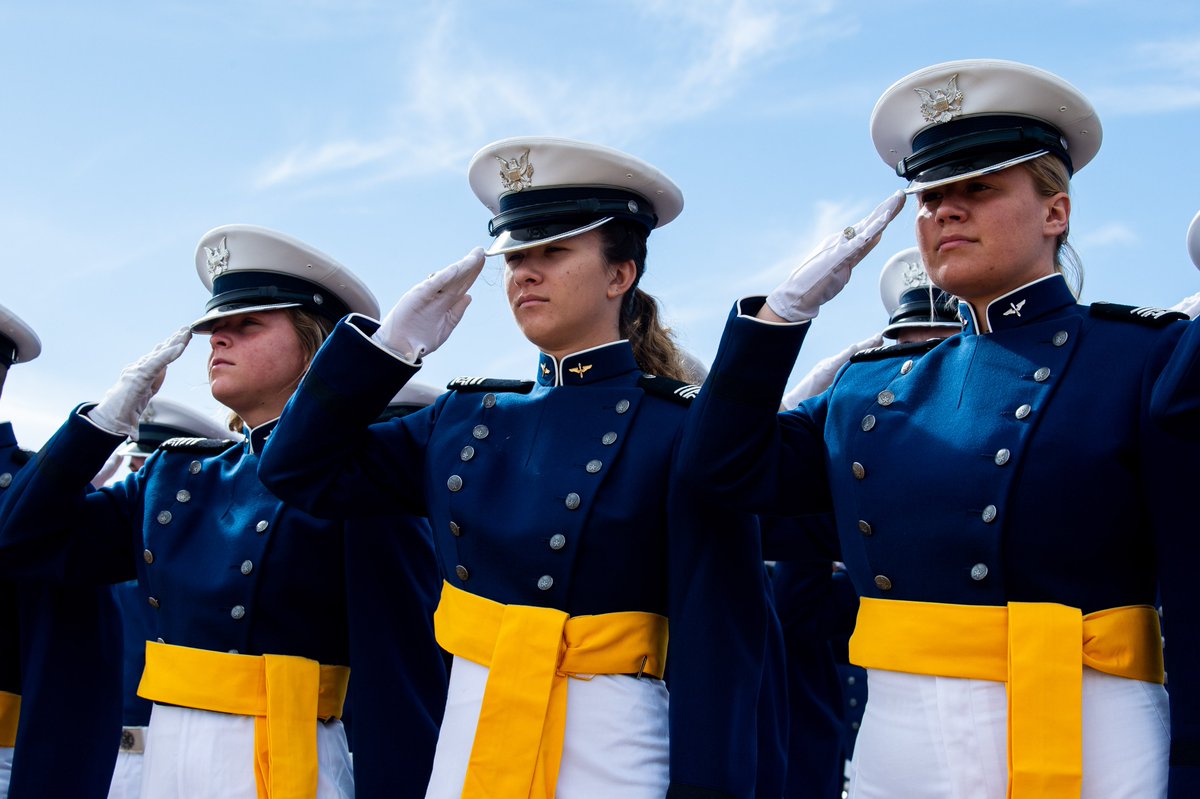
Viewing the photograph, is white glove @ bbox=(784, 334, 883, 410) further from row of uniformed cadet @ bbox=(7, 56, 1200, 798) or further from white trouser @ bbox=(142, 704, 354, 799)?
white trouser @ bbox=(142, 704, 354, 799)

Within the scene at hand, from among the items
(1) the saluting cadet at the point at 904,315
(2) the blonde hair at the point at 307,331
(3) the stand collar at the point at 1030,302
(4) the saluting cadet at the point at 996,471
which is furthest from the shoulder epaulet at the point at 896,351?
(2) the blonde hair at the point at 307,331

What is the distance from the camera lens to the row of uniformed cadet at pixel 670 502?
10.9ft

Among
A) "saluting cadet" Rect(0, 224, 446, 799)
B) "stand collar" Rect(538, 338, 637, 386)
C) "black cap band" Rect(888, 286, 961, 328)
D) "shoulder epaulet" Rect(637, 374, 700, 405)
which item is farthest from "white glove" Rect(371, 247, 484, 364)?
"black cap band" Rect(888, 286, 961, 328)

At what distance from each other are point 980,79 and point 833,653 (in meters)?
4.33

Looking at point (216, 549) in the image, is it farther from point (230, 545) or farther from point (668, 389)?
point (668, 389)

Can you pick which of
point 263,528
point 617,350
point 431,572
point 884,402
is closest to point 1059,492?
point 884,402

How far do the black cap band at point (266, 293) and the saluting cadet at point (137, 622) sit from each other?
166 cm

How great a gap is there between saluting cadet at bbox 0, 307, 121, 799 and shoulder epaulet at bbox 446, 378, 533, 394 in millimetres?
1980

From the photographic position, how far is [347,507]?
448 centimetres

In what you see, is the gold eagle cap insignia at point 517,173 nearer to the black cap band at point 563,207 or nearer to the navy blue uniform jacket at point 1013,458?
the black cap band at point 563,207

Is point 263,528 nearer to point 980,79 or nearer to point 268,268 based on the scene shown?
point 268,268

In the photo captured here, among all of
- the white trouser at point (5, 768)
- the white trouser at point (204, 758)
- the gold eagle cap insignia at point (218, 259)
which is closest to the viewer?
the white trouser at point (204, 758)

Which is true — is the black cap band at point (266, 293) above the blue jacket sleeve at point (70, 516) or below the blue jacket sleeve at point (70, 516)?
above

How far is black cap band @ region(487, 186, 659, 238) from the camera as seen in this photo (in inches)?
172
